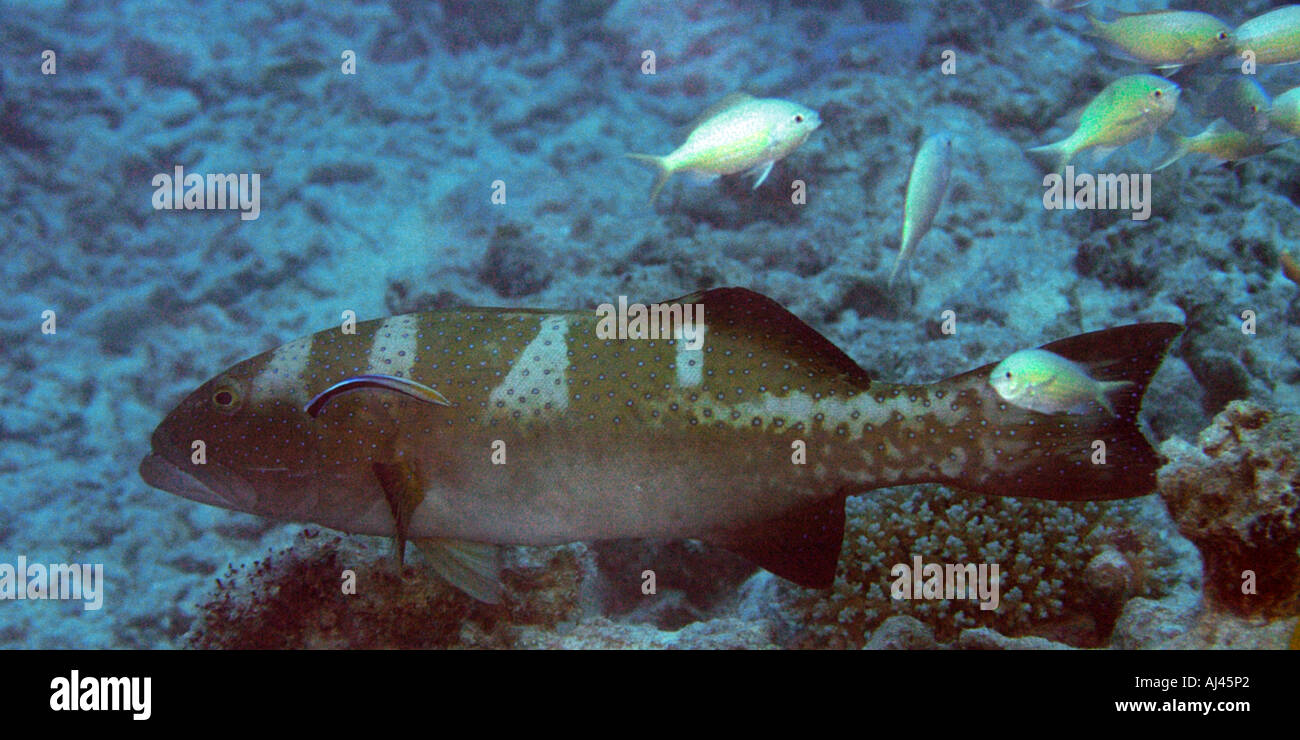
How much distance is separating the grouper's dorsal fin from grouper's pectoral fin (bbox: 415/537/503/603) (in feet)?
4.33

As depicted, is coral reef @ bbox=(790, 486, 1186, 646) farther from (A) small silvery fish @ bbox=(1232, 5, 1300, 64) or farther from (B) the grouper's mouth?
(A) small silvery fish @ bbox=(1232, 5, 1300, 64)

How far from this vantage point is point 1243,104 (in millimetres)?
4367

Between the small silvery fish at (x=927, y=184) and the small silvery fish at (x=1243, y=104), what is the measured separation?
2303 mm

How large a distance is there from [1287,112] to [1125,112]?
1.11 m

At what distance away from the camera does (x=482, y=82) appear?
28.1 feet

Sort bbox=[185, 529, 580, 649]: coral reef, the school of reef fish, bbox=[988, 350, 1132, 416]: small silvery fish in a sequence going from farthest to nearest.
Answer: bbox=[185, 529, 580, 649]: coral reef → the school of reef fish → bbox=[988, 350, 1132, 416]: small silvery fish

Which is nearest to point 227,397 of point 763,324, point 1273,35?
point 763,324

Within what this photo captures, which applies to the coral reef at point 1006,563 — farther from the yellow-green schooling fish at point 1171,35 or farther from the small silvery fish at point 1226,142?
the yellow-green schooling fish at point 1171,35

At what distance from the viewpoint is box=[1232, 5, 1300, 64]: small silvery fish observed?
434 centimetres

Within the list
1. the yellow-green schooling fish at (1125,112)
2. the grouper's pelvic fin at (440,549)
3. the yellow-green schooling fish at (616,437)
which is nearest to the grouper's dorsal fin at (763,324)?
the yellow-green schooling fish at (616,437)

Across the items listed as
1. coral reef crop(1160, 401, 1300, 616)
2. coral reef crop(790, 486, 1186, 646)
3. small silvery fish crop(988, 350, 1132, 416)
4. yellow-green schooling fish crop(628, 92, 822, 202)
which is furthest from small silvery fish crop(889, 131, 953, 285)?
coral reef crop(1160, 401, 1300, 616)

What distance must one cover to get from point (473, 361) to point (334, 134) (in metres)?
6.09

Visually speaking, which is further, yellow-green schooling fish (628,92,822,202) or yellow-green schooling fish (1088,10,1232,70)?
yellow-green schooling fish (1088,10,1232,70)

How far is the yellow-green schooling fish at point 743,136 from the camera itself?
3.80 meters
